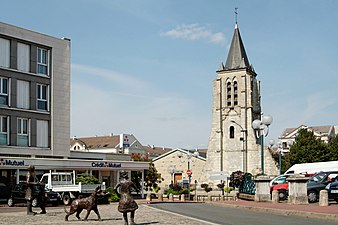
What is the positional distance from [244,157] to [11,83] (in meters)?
57.3

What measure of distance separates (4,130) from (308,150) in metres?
50.9

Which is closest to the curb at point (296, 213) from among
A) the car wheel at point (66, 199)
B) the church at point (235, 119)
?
the car wheel at point (66, 199)

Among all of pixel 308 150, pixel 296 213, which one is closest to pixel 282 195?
pixel 296 213

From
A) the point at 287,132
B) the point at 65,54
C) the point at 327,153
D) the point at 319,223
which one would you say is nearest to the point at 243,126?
the point at 327,153

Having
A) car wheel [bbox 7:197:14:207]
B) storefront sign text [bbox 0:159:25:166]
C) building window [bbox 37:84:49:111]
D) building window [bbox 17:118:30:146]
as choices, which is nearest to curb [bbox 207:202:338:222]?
car wheel [bbox 7:197:14:207]

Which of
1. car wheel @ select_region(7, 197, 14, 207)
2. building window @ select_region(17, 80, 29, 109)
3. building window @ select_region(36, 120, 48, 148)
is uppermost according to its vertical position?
building window @ select_region(17, 80, 29, 109)

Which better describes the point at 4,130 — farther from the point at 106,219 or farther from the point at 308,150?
the point at 308,150

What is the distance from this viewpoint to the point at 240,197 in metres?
36.2

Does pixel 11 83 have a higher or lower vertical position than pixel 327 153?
higher

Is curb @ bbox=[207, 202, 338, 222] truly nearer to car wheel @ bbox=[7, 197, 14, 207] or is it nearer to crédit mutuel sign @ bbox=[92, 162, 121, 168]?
car wheel @ bbox=[7, 197, 14, 207]

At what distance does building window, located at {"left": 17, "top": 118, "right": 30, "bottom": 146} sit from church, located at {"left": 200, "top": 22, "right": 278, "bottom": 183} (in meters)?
52.9

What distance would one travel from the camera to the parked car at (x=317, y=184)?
27930 mm

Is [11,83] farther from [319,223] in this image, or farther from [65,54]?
[319,223]

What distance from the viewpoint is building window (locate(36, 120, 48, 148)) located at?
150 ft
